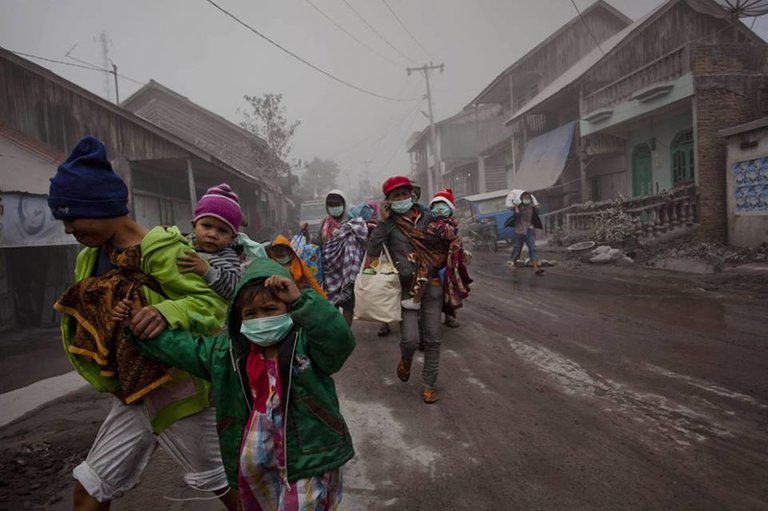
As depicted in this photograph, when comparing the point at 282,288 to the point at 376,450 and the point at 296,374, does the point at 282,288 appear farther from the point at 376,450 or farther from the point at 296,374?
the point at 376,450

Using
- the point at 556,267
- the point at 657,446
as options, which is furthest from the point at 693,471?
the point at 556,267

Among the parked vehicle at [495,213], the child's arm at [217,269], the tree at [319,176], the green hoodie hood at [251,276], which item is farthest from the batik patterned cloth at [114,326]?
the tree at [319,176]

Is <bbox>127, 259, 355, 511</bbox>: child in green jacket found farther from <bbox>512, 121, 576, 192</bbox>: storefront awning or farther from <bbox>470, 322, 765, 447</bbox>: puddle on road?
<bbox>512, 121, 576, 192</bbox>: storefront awning

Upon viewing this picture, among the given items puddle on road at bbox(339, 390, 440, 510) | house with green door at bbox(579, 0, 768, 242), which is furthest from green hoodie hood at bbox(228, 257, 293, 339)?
house with green door at bbox(579, 0, 768, 242)

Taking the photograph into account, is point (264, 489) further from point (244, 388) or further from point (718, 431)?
point (718, 431)

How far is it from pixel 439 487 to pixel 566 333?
375 centimetres

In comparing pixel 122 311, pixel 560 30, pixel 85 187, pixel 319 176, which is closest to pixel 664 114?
pixel 560 30

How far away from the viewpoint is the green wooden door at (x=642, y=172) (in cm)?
1764

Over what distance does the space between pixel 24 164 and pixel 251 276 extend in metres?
10.1

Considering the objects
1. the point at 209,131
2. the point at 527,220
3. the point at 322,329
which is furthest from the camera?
the point at 209,131

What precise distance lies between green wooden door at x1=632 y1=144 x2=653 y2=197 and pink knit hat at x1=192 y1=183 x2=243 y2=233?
18.1 m

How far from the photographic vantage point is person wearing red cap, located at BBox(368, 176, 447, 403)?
4062 mm

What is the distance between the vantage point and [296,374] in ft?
5.97

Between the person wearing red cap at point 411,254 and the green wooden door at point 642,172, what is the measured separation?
16326 mm
